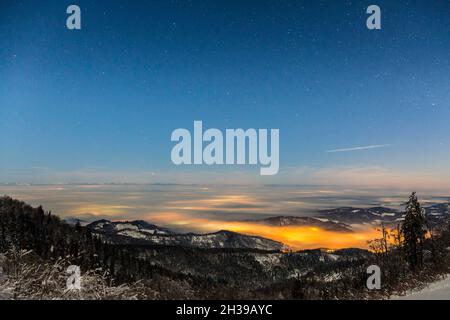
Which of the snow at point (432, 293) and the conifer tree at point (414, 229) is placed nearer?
the snow at point (432, 293)

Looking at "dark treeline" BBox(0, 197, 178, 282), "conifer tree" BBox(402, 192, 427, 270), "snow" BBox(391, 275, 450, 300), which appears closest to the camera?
"snow" BBox(391, 275, 450, 300)

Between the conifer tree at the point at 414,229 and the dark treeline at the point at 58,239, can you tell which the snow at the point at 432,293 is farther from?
the dark treeline at the point at 58,239

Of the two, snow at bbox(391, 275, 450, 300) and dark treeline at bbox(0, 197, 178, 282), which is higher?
snow at bbox(391, 275, 450, 300)

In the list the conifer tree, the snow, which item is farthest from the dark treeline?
the snow

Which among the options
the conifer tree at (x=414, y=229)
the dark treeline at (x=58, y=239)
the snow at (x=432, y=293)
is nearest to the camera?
the snow at (x=432, y=293)

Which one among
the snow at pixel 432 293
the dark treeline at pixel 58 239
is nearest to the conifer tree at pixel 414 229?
the snow at pixel 432 293

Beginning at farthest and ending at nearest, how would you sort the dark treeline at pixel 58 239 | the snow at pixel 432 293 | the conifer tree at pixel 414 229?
the dark treeline at pixel 58 239
the conifer tree at pixel 414 229
the snow at pixel 432 293

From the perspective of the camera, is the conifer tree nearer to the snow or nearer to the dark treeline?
the snow

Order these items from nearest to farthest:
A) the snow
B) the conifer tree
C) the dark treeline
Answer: the snow → the conifer tree → the dark treeline

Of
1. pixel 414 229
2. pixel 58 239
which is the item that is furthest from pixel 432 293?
pixel 58 239
